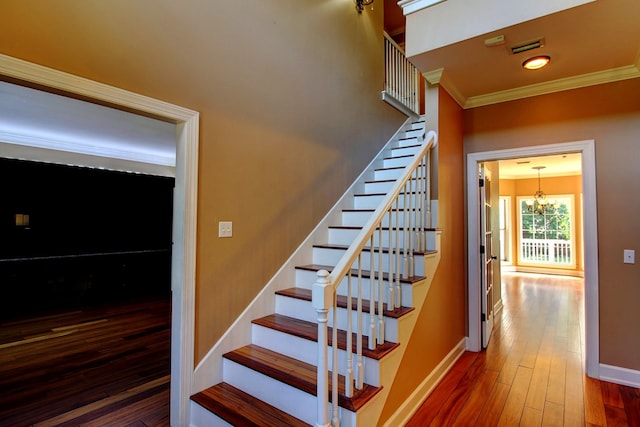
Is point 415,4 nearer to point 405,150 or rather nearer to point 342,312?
point 405,150

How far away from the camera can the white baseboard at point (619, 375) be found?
8.62ft

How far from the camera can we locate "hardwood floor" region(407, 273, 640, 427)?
2.21 meters

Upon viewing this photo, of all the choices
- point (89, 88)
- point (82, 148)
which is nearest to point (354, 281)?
point (89, 88)

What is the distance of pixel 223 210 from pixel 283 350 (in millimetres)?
1094

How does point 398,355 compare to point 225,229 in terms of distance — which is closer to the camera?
point 398,355

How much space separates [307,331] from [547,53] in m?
2.72

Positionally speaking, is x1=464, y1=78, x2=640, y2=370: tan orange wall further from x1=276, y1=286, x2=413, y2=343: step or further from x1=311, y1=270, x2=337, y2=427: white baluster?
x1=311, y1=270, x2=337, y2=427: white baluster

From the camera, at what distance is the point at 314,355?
2125 millimetres

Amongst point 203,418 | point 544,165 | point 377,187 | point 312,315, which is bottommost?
point 203,418

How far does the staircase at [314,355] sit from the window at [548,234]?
812cm

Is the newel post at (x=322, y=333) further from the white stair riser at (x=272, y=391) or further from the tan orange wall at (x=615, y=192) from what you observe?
the tan orange wall at (x=615, y=192)

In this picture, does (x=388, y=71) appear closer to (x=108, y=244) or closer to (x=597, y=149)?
(x=597, y=149)

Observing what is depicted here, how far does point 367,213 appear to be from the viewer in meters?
3.33

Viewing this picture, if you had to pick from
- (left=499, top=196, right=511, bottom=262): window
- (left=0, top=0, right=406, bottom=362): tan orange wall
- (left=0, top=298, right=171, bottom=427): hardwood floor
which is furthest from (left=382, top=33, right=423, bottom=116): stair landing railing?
(left=499, top=196, right=511, bottom=262): window
